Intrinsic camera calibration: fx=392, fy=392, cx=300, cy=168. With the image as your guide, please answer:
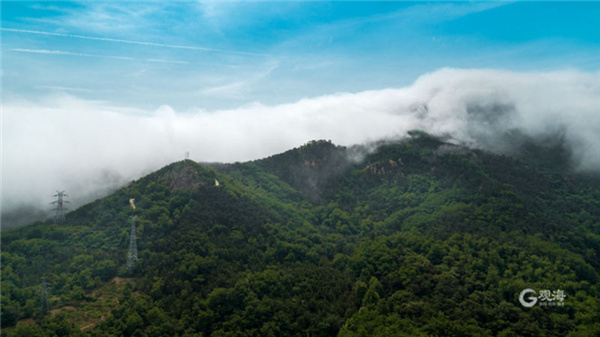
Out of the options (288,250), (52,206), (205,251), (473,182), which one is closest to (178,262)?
(205,251)

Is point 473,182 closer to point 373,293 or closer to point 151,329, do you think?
point 373,293

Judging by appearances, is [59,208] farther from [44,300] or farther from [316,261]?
[316,261]

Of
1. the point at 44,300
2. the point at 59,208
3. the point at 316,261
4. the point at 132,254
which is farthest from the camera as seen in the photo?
the point at 316,261

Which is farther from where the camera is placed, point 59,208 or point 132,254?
point 59,208

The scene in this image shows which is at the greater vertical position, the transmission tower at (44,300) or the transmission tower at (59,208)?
the transmission tower at (59,208)

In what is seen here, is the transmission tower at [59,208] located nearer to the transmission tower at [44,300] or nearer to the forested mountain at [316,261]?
the forested mountain at [316,261]

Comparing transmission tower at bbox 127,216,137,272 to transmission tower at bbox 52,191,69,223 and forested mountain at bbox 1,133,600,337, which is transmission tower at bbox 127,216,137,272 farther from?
transmission tower at bbox 52,191,69,223

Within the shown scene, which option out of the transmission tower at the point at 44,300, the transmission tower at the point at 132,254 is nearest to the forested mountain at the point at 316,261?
the transmission tower at the point at 44,300

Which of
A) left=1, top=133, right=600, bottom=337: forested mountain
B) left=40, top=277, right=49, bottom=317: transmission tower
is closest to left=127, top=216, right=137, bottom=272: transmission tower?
left=1, top=133, right=600, bottom=337: forested mountain

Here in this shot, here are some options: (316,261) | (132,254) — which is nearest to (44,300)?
(132,254)
